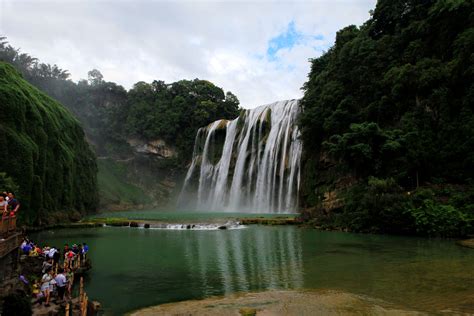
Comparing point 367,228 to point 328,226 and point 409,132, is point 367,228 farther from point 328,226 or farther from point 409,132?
point 409,132

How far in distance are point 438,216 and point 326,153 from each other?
15912mm

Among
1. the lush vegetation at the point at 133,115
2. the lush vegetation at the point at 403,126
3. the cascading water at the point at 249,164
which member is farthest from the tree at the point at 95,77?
the lush vegetation at the point at 403,126

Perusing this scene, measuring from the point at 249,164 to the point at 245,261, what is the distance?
1446 inches

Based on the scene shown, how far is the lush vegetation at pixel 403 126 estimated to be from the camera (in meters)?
25.4

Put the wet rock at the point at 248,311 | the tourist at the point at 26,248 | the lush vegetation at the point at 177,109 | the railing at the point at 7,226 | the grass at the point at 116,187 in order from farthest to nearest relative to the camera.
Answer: the lush vegetation at the point at 177,109 < the grass at the point at 116,187 < the tourist at the point at 26,248 < the railing at the point at 7,226 < the wet rock at the point at 248,311

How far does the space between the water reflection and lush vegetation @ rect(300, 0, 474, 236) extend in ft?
23.4

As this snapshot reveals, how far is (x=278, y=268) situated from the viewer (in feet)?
52.4

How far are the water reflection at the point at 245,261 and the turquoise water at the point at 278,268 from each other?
0.04 m

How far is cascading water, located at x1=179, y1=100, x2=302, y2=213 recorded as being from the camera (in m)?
47.7

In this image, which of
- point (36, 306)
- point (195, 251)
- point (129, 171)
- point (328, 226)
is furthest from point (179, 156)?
point (36, 306)

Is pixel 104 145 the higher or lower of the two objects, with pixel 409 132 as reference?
higher

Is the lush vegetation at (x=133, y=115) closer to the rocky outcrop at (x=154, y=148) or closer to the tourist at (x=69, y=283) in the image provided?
the rocky outcrop at (x=154, y=148)

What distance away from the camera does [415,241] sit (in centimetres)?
2266

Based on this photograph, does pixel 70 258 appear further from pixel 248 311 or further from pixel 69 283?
pixel 248 311
